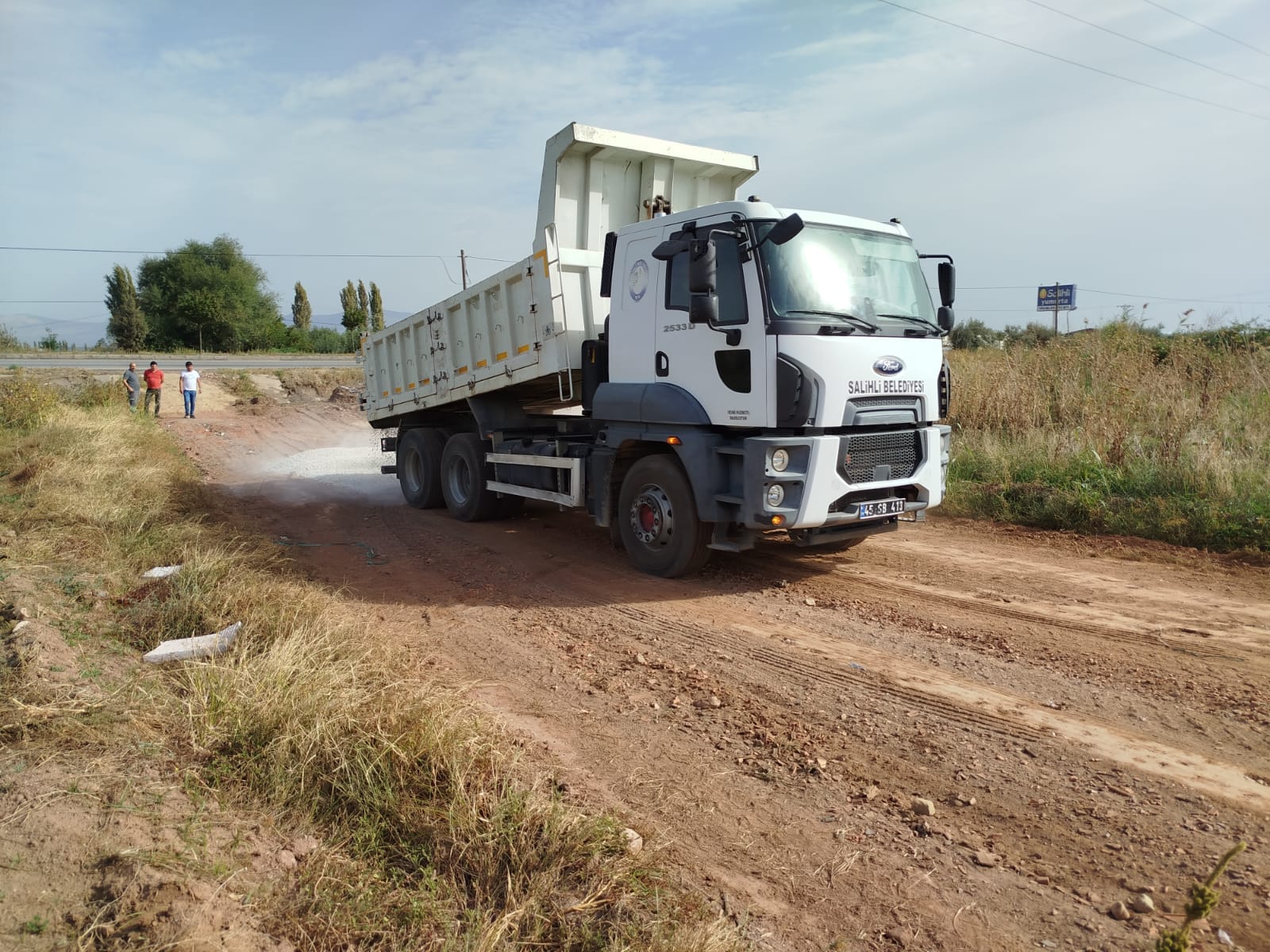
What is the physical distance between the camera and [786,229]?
18.7 feet

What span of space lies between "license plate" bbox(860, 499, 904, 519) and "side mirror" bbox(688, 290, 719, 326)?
5.89ft

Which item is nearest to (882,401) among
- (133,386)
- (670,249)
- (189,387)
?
(670,249)

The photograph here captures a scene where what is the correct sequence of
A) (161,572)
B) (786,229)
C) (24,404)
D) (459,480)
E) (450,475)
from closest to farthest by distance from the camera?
(786,229) → (161,572) → (459,480) → (450,475) → (24,404)

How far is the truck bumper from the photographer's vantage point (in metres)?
5.93

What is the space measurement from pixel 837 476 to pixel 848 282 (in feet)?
4.76

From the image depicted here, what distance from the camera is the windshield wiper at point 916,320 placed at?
6.37 meters

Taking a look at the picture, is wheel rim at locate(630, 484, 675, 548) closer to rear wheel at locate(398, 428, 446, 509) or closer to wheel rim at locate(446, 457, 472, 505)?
wheel rim at locate(446, 457, 472, 505)

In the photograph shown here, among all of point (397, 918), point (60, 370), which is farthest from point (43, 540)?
point (60, 370)

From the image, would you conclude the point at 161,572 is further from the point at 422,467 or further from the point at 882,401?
the point at 882,401

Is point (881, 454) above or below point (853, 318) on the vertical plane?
below

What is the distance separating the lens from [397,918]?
2.63 metres

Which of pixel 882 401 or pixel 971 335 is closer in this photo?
pixel 882 401

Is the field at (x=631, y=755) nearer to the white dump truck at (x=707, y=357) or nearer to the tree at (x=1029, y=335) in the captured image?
the white dump truck at (x=707, y=357)

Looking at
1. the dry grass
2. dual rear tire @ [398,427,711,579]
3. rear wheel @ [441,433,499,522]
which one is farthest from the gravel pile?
the dry grass
